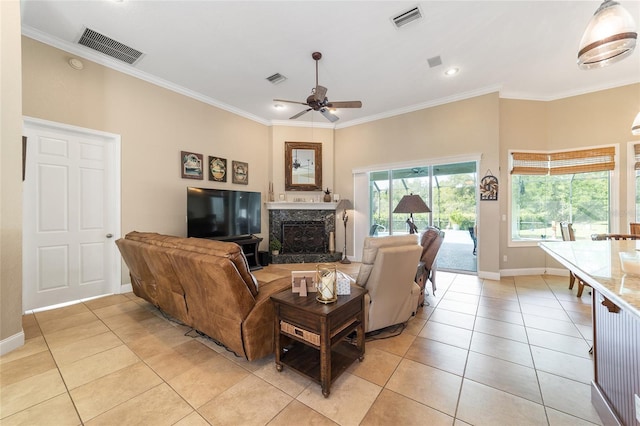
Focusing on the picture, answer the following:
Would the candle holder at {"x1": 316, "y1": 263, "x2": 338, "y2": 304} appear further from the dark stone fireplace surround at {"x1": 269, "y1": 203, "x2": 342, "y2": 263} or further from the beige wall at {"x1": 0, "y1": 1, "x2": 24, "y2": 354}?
the dark stone fireplace surround at {"x1": 269, "y1": 203, "x2": 342, "y2": 263}

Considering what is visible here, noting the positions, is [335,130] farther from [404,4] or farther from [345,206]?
[404,4]

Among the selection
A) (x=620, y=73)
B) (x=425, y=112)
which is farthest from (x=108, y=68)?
(x=620, y=73)

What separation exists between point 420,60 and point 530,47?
1409 millimetres

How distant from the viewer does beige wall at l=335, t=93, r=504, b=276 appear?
4.47m

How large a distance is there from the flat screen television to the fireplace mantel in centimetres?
44

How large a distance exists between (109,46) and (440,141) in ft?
18.2

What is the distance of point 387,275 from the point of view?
7.42 feet

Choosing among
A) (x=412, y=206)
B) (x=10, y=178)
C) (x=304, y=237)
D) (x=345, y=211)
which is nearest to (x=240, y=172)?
(x=304, y=237)

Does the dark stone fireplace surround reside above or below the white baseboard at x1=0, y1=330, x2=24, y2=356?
above

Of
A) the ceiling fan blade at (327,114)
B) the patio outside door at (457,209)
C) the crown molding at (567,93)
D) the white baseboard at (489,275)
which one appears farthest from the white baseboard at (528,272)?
the ceiling fan blade at (327,114)

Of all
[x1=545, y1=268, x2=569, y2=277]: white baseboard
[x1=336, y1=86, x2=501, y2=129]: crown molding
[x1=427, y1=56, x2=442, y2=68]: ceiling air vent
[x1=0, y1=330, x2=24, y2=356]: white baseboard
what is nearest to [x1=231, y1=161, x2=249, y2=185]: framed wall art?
[x1=336, y1=86, x2=501, y2=129]: crown molding

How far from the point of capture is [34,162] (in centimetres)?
304

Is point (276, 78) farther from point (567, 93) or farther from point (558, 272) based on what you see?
point (558, 272)

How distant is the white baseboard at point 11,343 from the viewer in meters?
2.16
